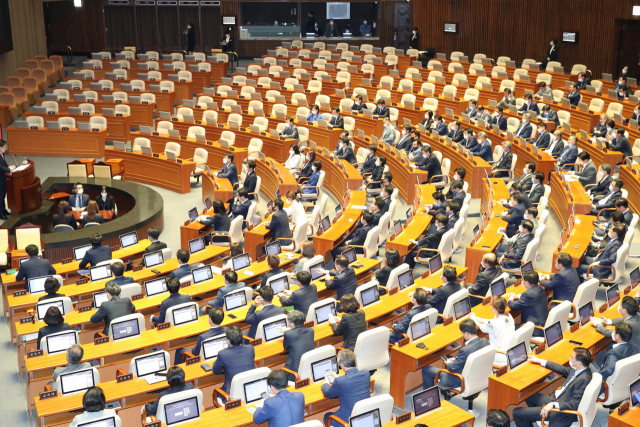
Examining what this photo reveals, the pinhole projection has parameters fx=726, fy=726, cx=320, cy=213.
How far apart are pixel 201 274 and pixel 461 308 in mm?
3801

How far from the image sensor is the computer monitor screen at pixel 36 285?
10.2 metres

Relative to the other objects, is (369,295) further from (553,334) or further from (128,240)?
(128,240)

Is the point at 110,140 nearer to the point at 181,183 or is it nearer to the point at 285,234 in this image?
the point at 181,183

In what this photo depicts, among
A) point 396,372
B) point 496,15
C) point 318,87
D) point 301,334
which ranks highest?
point 496,15

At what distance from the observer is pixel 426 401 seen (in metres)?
6.90

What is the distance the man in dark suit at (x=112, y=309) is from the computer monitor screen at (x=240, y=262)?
7.01ft

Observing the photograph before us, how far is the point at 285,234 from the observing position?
506 inches

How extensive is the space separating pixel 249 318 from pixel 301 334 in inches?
41.2

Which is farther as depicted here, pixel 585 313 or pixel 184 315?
pixel 184 315

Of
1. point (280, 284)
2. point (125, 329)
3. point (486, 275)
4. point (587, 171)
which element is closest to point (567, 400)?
point (486, 275)

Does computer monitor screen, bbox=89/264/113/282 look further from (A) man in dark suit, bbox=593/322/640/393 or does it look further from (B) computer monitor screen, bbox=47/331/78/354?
(A) man in dark suit, bbox=593/322/640/393

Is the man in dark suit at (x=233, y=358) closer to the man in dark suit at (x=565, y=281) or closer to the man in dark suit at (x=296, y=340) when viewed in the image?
the man in dark suit at (x=296, y=340)

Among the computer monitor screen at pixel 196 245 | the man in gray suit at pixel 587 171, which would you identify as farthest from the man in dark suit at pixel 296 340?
the man in gray suit at pixel 587 171

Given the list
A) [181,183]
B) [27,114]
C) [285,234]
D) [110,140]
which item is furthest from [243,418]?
[27,114]
